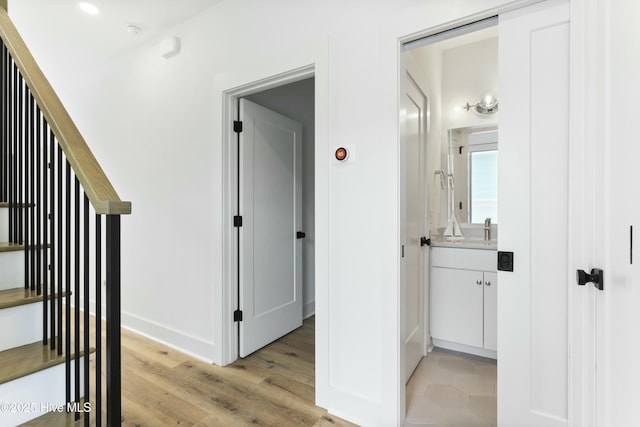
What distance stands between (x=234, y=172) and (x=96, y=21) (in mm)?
1783

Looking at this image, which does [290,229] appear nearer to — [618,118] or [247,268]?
[247,268]

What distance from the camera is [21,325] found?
1.36 meters

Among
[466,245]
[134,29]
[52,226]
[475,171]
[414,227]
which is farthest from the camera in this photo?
[475,171]

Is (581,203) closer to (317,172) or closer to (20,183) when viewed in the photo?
(317,172)

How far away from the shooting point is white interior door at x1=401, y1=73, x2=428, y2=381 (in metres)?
2.15

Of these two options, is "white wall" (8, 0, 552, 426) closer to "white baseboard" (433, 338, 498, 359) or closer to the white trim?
the white trim

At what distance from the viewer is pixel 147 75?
9.66 feet

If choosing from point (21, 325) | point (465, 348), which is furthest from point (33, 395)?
point (465, 348)

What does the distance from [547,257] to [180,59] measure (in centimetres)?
295

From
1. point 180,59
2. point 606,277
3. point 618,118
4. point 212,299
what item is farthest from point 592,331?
point 180,59

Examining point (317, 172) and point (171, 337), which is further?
point (171, 337)

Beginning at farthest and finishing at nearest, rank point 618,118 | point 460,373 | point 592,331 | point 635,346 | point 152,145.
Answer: point 152,145 < point 460,373 < point 592,331 < point 618,118 < point 635,346

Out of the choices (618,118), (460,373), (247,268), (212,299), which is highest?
(618,118)

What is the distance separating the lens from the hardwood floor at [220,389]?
5.98ft
